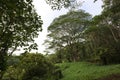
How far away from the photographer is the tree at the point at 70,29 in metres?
48.5

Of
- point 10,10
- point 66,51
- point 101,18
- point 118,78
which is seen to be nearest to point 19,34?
point 10,10

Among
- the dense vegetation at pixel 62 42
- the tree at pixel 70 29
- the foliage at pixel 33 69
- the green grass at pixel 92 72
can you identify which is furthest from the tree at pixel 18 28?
the tree at pixel 70 29

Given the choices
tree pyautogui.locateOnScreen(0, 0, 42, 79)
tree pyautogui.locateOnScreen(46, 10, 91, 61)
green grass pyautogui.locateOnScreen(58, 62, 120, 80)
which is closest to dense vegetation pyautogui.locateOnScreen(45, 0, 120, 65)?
tree pyautogui.locateOnScreen(46, 10, 91, 61)

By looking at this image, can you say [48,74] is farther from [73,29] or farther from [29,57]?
[73,29]

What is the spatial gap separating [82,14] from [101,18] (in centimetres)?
1117

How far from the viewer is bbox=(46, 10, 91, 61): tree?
48.5 meters

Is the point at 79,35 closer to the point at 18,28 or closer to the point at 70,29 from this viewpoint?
the point at 70,29

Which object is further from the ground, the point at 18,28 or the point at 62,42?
the point at 62,42

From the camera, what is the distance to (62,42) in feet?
169

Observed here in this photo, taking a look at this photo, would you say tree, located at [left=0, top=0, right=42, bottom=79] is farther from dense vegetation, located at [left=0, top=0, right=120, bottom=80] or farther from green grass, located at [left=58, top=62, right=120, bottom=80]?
green grass, located at [left=58, top=62, right=120, bottom=80]

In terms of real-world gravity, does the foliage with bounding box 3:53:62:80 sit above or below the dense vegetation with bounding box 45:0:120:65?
below

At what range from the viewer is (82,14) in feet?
160

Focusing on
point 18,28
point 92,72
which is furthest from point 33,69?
point 18,28

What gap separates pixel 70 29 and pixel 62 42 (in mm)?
3739
